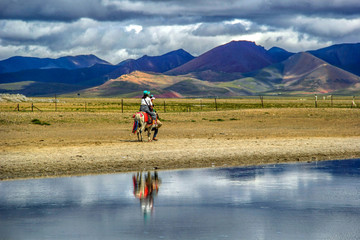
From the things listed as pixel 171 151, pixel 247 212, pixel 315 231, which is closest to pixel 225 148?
pixel 171 151

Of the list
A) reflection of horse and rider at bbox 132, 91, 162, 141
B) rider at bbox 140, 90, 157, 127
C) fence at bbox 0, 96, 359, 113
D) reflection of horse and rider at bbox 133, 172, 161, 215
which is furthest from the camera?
fence at bbox 0, 96, 359, 113

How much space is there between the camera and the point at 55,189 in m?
16.2

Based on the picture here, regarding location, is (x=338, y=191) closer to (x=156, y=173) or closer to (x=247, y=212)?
(x=247, y=212)

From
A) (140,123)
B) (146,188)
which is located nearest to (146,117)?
(140,123)

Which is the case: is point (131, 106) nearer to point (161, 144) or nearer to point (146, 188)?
point (161, 144)

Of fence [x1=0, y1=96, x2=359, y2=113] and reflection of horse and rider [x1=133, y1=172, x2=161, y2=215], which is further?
fence [x1=0, y1=96, x2=359, y2=113]

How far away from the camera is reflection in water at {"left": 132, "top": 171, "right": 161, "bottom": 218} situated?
13.9 m

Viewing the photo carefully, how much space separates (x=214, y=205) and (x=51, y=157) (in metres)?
10.4

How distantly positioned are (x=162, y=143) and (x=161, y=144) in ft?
1.75

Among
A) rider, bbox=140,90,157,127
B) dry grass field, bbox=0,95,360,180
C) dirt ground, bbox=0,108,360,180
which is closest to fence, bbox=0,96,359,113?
dry grass field, bbox=0,95,360,180

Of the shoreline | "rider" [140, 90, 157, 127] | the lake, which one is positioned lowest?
the lake

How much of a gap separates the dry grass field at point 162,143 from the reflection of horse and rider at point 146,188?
1987 millimetres

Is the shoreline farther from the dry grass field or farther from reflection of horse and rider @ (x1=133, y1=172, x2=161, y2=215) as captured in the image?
reflection of horse and rider @ (x1=133, y1=172, x2=161, y2=215)

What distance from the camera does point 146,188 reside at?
16.4 meters
